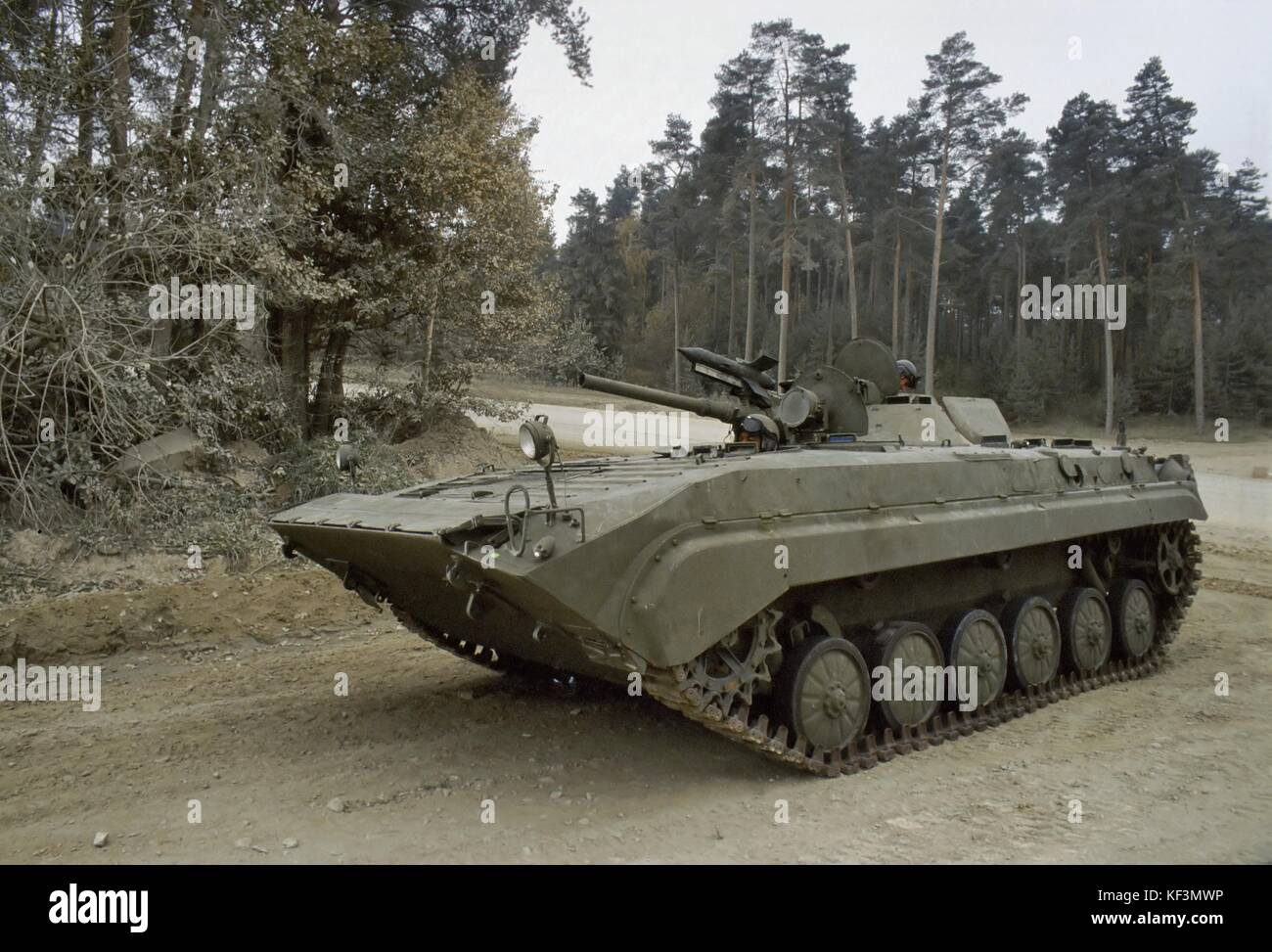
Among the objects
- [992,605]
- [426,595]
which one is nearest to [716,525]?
[426,595]

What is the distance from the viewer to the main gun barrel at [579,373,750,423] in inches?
258

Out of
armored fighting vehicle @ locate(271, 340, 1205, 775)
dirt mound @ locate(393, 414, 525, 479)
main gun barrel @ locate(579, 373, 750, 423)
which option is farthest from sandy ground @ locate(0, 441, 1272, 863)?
dirt mound @ locate(393, 414, 525, 479)

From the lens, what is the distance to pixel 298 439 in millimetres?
13109

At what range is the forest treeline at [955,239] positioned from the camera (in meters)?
23.2

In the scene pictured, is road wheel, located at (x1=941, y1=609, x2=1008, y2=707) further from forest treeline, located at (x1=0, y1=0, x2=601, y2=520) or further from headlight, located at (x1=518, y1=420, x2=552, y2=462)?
forest treeline, located at (x1=0, y1=0, x2=601, y2=520)

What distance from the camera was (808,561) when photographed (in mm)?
5293

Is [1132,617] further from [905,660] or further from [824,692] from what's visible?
[824,692]

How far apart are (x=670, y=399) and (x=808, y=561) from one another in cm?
202

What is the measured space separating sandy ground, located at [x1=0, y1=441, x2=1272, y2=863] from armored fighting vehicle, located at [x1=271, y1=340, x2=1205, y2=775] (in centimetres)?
39

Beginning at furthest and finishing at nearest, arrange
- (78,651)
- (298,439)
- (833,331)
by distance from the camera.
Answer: (833,331) → (298,439) → (78,651)

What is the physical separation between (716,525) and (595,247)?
3601 centimetres

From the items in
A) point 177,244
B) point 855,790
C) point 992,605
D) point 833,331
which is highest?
point 833,331

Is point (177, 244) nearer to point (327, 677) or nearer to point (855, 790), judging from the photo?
point (327, 677)

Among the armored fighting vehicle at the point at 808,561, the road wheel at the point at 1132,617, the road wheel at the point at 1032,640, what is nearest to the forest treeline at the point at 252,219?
the armored fighting vehicle at the point at 808,561
